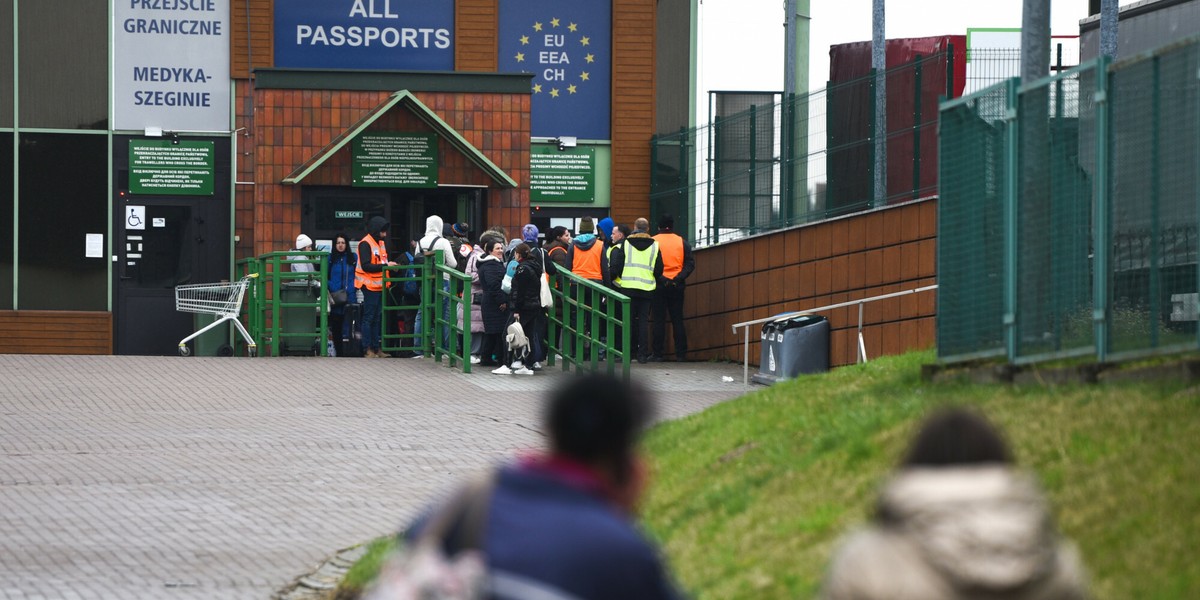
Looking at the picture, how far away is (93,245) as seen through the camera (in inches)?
1062

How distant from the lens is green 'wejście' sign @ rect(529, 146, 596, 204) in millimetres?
28406

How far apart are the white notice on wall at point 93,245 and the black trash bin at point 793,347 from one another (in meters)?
12.8

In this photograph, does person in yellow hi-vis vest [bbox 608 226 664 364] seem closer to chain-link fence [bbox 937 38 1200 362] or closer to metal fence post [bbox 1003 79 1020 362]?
chain-link fence [bbox 937 38 1200 362]

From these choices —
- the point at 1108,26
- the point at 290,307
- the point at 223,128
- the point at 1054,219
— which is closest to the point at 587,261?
the point at 290,307

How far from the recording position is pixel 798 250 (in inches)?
747

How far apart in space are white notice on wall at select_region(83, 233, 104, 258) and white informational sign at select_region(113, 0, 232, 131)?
1.67 metres

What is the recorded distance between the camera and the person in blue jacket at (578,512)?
3205mm

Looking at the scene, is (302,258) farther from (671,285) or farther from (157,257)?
(157,257)

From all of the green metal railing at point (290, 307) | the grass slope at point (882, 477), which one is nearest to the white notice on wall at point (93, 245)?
the green metal railing at point (290, 307)

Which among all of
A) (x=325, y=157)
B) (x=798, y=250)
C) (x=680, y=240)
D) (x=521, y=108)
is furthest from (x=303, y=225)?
(x=798, y=250)

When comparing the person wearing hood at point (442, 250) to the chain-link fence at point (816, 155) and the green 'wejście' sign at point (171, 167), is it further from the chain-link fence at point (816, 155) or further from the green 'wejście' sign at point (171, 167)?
the green 'wejście' sign at point (171, 167)

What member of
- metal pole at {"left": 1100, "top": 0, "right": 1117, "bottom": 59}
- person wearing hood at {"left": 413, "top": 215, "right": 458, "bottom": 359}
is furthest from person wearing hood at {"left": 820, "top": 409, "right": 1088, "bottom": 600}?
person wearing hood at {"left": 413, "top": 215, "right": 458, "bottom": 359}

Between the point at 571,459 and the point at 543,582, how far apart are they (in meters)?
0.30

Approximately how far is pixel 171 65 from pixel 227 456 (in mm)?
15596
